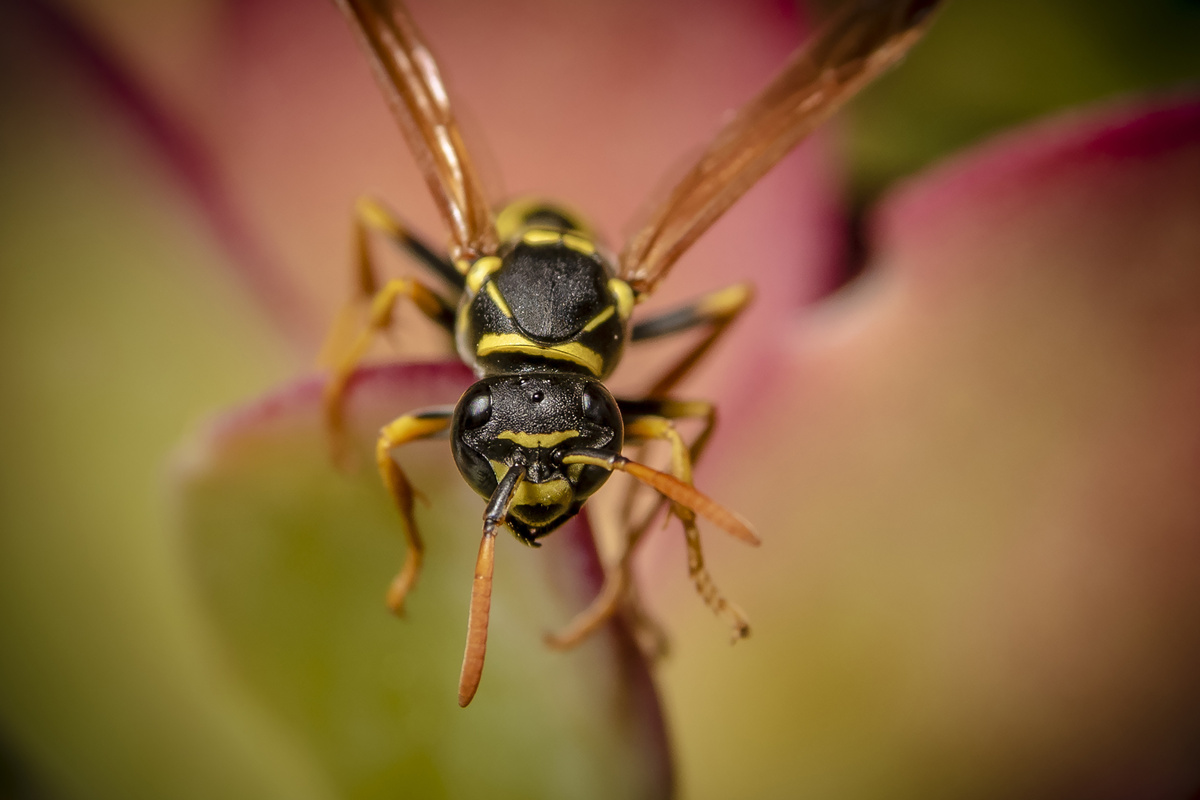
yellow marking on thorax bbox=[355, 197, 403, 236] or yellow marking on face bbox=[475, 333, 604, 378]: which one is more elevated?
yellow marking on thorax bbox=[355, 197, 403, 236]

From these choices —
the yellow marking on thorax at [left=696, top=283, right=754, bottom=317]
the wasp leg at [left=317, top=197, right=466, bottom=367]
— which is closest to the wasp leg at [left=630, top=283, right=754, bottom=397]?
the yellow marking on thorax at [left=696, top=283, right=754, bottom=317]

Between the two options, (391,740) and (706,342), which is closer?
(391,740)

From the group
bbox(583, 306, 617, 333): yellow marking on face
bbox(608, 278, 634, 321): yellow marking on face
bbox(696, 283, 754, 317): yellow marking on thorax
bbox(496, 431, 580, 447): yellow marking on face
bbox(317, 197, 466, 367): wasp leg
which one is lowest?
bbox(496, 431, 580, 447): yellow marking on face

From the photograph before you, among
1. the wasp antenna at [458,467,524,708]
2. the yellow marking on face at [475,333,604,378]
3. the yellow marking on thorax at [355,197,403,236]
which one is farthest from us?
the yellow marking on thorax at [355,197,403,236]

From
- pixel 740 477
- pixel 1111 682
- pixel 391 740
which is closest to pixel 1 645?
pixel 391 740

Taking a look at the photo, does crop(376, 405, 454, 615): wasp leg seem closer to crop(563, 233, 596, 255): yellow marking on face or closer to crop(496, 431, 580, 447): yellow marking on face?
crop(496, 431, 580, 447): yellow marking on face

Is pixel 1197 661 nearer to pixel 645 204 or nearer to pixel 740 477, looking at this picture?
pixel 740 477

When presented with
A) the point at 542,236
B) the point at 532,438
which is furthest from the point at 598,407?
the point at 542,236
